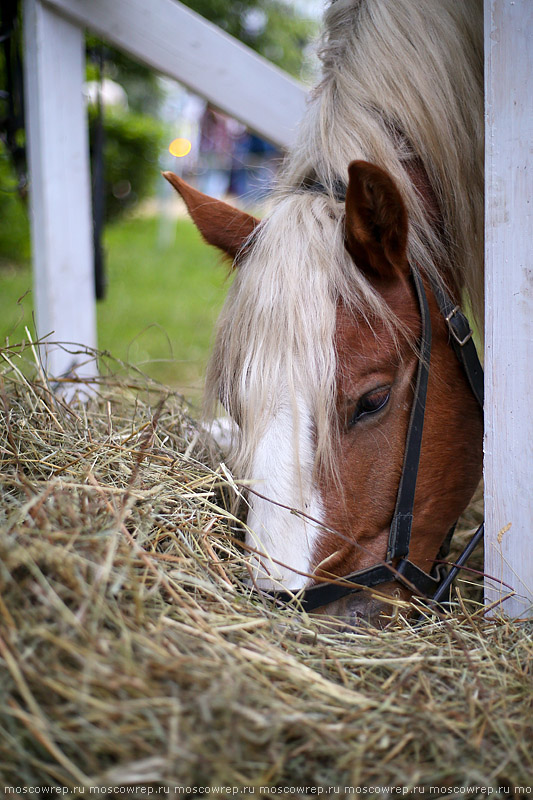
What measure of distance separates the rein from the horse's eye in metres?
0.08

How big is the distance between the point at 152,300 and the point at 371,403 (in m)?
5.02

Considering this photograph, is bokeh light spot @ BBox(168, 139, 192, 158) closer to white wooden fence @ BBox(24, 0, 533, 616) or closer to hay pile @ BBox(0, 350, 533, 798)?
white wooden fence @ BBox(24, 0, 533, 616)

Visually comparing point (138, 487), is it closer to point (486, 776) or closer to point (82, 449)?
point (82, 449)

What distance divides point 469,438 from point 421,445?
203 millimetres

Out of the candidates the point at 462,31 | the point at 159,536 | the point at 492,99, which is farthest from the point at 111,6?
the point at 159,536

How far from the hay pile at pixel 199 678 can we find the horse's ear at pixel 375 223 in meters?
0.62

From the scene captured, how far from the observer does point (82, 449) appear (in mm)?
1316

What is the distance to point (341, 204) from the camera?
4.26 feet

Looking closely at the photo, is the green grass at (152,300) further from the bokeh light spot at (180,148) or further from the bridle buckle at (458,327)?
the bokeh light spot at (180,148)

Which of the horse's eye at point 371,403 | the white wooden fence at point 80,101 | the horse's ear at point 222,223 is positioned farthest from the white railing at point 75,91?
the horse's eye at point 371,403

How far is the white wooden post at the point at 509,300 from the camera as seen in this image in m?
1.16

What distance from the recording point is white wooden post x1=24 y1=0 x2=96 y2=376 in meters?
2.01

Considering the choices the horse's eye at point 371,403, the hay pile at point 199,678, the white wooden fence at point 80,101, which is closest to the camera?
the hay pile at point 199,678

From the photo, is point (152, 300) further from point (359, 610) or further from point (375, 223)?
point (359, 610)
